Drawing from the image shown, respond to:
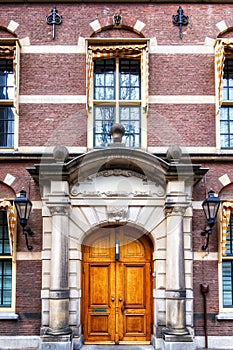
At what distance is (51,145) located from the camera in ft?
35.8

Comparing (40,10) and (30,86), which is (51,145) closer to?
(30,86)

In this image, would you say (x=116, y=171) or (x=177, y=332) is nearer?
(x=177, y=332)

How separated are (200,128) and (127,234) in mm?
2914

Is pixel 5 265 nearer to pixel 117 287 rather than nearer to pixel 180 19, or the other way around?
pixel 117 287

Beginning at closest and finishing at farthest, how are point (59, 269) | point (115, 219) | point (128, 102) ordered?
point (59, 269)
point (115, 219)
point (128, 102)

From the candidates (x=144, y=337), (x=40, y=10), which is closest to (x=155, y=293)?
(x=144, y=337)

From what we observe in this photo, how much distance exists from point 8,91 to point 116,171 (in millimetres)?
3280

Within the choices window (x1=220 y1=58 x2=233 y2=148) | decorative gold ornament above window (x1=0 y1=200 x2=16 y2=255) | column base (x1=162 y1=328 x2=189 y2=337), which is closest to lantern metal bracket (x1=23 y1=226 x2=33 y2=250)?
decorative gold ornament above window (x1=0 y1=200 x2=16 y2=255)

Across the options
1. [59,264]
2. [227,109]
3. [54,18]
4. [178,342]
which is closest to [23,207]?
[59,264]

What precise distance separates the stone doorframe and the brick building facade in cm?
3

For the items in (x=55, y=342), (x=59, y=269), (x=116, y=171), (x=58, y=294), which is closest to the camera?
(x=55, y=342)

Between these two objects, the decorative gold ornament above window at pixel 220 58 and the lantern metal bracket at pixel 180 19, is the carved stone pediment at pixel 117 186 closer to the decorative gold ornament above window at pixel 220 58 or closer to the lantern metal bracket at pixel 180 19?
the decorative gold ornament above window at pixel 220 58

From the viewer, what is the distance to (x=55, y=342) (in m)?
9.41

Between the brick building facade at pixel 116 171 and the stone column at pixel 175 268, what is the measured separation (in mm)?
28
